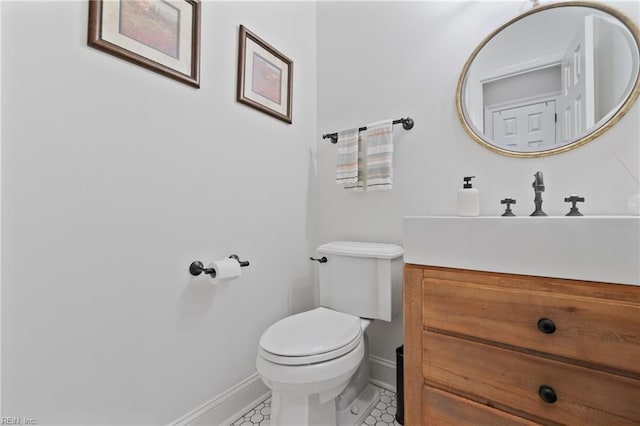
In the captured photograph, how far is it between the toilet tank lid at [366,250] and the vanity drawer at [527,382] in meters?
0.44

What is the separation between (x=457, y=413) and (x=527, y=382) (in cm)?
23

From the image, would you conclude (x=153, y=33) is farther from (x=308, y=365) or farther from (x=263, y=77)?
(x=308, y=365)

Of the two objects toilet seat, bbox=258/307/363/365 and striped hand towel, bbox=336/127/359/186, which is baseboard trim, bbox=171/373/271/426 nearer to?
toilet seat, bbox=258/307/363/365

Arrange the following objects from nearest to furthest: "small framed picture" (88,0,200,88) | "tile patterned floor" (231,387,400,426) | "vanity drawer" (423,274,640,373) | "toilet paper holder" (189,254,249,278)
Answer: "vanity drawer" (423,274,640,373) < "small framed picture" (88,0,200,88) < "toilet paper holder" (189,254,249,278) < "tile patterned floor" (231,387,400,426)

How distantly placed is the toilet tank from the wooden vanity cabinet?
0.34 m

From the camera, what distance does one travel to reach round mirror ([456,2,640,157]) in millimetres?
1036

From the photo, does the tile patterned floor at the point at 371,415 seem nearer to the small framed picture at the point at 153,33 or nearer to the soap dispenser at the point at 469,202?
the soap dispenser at the point at 469,202

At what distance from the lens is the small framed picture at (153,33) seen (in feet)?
2.97

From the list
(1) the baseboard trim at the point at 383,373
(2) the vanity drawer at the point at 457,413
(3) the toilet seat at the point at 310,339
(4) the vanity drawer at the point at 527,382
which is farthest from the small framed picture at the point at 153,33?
(1) the baseboard trim at the point at 383,373

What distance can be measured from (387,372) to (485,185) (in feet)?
3.66

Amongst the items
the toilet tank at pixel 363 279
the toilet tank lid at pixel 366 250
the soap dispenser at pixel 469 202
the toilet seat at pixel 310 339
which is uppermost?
the soap dispenser at pixel 469 202

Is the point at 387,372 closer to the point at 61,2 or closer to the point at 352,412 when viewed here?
the point at 352,412

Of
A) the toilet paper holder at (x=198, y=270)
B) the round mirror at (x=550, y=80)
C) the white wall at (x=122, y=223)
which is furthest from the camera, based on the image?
the toilet paper holder at (x=198, y=270)

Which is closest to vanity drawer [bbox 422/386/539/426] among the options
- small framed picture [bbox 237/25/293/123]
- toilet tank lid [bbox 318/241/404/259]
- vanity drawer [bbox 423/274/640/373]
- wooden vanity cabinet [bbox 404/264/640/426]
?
wooden vanity cabinet [bbox 404/264/640/426]
